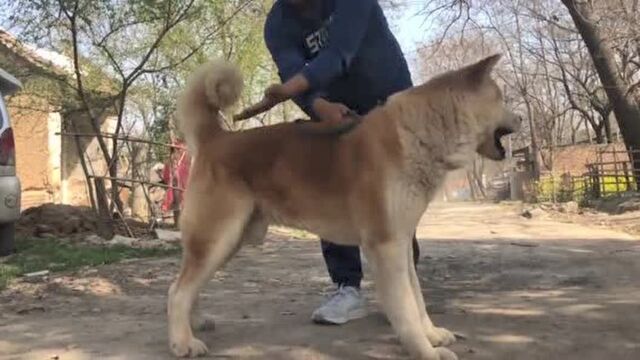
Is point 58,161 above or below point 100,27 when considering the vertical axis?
below

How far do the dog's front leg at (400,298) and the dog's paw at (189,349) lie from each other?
3.16ft

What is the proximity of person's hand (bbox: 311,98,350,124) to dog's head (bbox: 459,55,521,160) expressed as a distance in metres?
0.74

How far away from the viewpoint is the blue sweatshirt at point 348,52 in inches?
174

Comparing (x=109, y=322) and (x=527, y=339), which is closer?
(x=527, y=339)

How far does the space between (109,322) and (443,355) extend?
2.26 metres

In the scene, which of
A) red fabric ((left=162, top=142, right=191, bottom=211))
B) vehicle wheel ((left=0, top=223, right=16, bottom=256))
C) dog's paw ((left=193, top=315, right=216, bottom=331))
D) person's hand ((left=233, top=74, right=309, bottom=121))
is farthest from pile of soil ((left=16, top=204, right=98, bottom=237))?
person's hand ((left=233, top=74, right=309, bottom=121))

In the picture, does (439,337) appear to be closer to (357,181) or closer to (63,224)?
(357,181)

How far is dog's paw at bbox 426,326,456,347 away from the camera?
12.9 ft

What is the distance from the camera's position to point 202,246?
3.99 m

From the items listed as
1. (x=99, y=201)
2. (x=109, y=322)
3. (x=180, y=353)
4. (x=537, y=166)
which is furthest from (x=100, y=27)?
(x=537, y=166)

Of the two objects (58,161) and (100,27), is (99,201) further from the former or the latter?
(58,161)

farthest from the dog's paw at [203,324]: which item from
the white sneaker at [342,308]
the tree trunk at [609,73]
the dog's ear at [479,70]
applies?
the tree trunk at [609,73]

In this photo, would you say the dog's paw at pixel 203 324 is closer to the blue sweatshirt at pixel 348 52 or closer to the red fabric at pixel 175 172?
the blue sweatshirt at pixel 348 52

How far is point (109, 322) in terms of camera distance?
16.0ft
